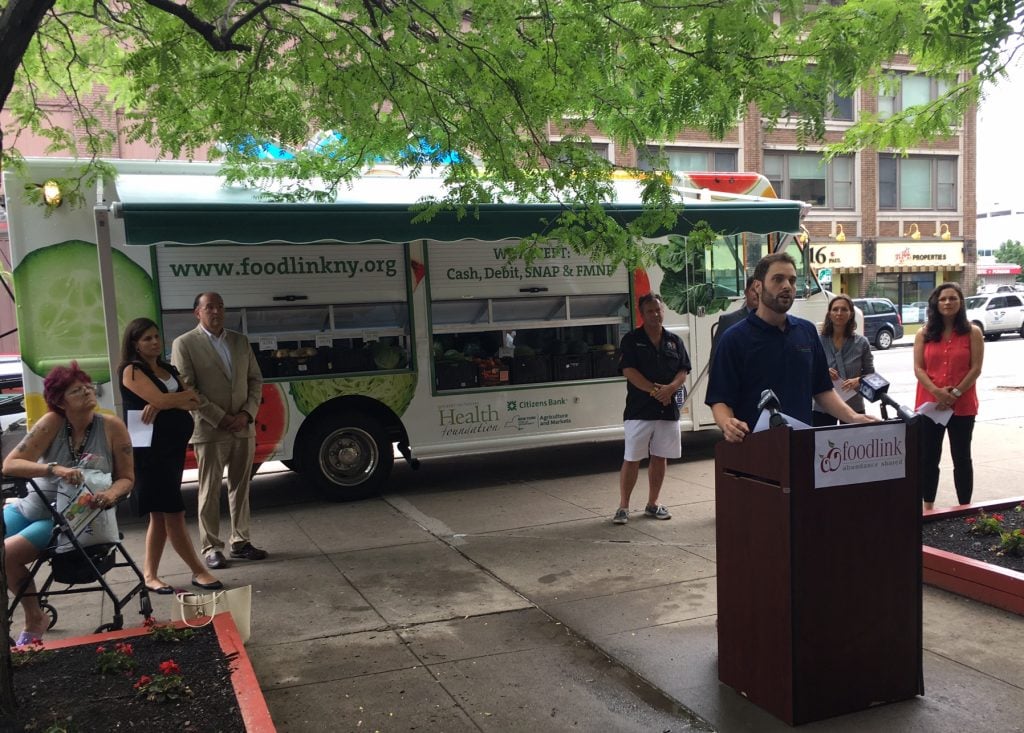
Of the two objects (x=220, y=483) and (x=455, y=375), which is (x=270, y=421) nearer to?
(x=220, y=483)

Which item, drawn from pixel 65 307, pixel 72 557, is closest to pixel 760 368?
pixel 72 557

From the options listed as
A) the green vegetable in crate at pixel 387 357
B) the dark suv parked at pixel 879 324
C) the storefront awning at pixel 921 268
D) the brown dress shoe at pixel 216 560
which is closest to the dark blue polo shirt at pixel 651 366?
the green vegetable in crate at pixel 387 357

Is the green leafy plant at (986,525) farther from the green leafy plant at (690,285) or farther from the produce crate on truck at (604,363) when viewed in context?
the green leafy plant at (690,285)

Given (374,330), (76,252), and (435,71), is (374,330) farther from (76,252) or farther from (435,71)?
(435,71)

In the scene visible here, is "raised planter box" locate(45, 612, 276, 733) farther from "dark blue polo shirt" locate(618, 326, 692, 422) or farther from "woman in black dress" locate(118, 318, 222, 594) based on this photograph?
"dark blue polo shirt" locate(618, 326, 692, 422)

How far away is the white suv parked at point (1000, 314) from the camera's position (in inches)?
1220

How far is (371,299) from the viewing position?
8.24 m

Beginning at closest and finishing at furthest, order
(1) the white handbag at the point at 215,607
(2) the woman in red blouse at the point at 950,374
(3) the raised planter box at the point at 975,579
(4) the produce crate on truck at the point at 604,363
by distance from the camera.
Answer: (1) the white handbag at the point at 215,607 → (3) the raised planter box at the point at 975,579 → (2) the woman in red blouse at the point at 950,374 → (4) the produce crate on truck at the point at 604,363

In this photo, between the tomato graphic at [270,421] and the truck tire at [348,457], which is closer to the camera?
the tomato graphic at [270,421]

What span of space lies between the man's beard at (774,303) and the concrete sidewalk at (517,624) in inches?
69.6

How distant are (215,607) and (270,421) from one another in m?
3.60

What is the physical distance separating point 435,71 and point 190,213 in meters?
2.64

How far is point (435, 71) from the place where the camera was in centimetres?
529

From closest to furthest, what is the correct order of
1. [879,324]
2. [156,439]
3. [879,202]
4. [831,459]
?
[831,459] → [156,439] → [879,324] → [879,202]
